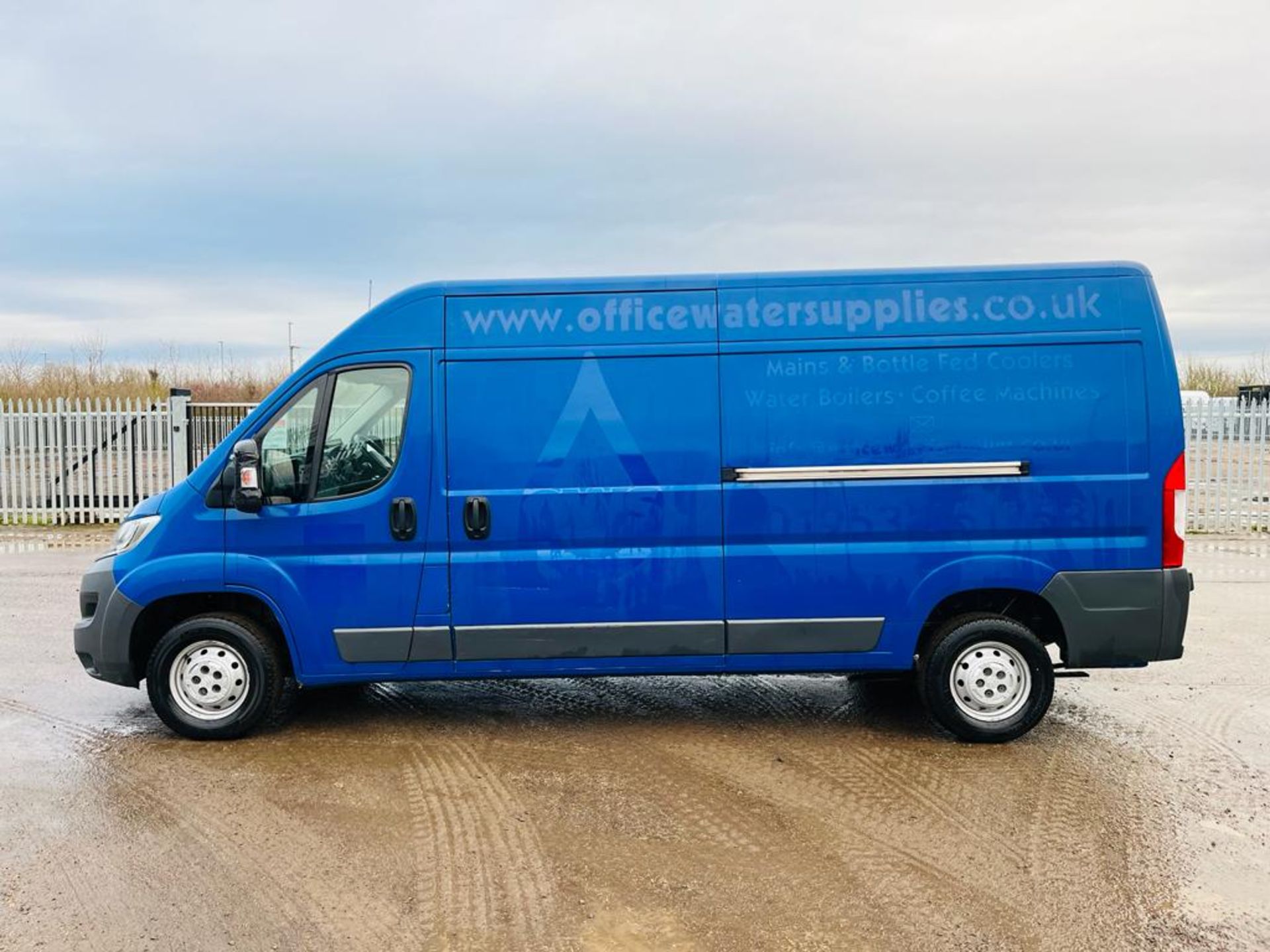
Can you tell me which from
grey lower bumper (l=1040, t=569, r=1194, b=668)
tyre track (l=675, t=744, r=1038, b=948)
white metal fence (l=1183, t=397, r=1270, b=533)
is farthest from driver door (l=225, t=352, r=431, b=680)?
white metal fence (l=1183, t=397, r=1270, b=533)

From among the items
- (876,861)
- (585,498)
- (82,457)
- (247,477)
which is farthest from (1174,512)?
(82,457)

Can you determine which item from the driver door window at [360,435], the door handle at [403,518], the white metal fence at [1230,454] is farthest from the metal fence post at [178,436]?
the white metal fence at [1230,454]

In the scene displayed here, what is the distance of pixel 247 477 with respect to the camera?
5.30 metres

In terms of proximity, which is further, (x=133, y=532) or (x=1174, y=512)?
(x=133, y=532)

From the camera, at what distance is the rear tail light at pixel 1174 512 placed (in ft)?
17.1

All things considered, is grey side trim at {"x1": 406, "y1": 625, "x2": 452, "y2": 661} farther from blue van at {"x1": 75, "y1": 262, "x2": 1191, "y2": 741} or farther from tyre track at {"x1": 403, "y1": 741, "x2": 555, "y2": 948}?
tyre track at {"x1": 403, "y1": 741, "x2": 555, "y2": 948}

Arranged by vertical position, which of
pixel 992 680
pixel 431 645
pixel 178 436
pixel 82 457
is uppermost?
pixel 178 436

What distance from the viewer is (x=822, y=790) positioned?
191 inches

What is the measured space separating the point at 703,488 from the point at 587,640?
104cm

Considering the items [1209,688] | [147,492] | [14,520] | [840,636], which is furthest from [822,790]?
[14,520]

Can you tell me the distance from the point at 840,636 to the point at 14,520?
1688cm

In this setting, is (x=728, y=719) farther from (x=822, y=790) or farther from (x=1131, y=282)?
(x=1131, y=282)

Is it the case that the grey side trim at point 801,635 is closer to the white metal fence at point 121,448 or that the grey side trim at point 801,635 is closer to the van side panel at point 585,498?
the van side panel at point 585,498

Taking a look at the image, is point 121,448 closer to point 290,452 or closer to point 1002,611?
point 290,452
